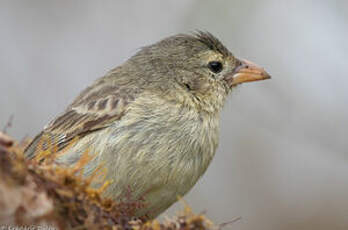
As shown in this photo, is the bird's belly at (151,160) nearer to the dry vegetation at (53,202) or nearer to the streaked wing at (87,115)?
the streaked wing at (87,115)

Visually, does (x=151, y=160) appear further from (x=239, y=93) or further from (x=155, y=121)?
(x=239, y=93)

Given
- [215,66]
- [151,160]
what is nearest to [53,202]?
[151,160]

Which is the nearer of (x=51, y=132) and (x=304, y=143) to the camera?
(x=51, y=132)

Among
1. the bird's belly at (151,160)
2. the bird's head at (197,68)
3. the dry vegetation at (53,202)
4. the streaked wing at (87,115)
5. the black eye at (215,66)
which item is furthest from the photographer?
the black eye at (215,66)

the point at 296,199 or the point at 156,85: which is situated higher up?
the point at 156,85

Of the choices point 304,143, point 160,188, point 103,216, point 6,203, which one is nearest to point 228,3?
point 304,143

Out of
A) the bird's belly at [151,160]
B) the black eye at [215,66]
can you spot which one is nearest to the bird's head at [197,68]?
the black eye at [215,66]

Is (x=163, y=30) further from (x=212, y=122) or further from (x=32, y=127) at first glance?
(x=212, y=122)

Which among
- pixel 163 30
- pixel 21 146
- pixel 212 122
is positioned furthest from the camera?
pixel 163 30
